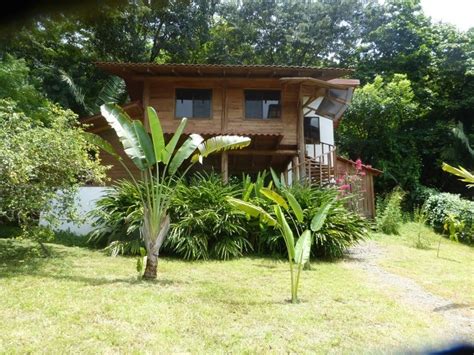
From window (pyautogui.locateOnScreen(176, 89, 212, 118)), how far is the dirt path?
6982 millimetres

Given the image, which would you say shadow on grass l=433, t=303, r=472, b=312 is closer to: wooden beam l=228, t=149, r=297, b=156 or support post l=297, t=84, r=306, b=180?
support post l=297, t=84, r=306, b=180

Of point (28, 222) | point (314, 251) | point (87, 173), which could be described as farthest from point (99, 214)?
point (314, 251)

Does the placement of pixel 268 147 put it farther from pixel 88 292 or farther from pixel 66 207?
pixel 88 292

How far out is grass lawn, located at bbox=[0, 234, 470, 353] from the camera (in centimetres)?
351

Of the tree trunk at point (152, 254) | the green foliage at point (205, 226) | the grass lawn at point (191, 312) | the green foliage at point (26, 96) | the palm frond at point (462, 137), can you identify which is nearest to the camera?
the grass lawn at point (191, 312)

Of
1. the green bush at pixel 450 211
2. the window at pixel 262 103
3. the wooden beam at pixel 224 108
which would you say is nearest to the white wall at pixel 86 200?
the wooden beam at pixel 224 108

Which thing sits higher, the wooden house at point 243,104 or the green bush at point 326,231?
the wooden house at point 243,104

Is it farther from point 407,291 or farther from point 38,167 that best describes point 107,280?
point 407,291

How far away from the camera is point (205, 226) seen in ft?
30.0

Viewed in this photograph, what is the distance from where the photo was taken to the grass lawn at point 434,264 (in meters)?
6.57

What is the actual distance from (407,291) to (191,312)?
12.2 ft

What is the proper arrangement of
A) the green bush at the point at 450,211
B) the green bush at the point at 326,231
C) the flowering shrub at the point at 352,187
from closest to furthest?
the green bush at the point at 326,231 < the flowering shrub at the point at 352,187 < the green bush at the point at 450,211

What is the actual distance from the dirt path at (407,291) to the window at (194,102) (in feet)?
22.9

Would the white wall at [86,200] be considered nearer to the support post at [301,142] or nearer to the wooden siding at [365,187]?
the support post at [301,142]
